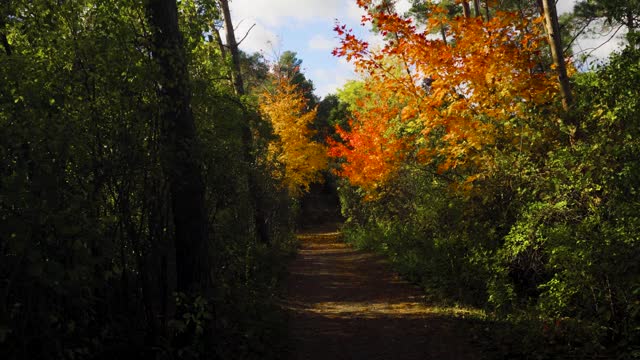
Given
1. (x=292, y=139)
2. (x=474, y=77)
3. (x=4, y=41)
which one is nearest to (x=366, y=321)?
(x=474, y=77)

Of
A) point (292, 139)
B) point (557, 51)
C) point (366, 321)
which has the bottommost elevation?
point (366, 321)

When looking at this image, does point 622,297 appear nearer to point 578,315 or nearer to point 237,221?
point 578,315

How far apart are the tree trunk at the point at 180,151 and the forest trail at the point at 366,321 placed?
234 cm

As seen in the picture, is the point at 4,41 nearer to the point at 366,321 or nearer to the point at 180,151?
the point at 180,151

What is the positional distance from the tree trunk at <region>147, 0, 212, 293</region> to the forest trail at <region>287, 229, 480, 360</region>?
7.67 feet

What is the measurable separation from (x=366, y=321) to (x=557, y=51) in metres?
6.13

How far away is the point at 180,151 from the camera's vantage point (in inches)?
231

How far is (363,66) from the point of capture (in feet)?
33.2

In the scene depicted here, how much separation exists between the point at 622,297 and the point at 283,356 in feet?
15.6

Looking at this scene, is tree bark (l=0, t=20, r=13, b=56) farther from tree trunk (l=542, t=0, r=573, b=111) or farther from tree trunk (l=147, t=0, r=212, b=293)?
tree trunk (l=542, t=0, r=573, b=111)

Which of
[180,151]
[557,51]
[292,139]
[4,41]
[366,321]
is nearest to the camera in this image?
[4,41]

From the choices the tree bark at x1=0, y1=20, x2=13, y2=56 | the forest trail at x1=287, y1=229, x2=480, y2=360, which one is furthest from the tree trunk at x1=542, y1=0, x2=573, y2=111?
the tree bark at x1=0, y1=20, x2=13, y2=56

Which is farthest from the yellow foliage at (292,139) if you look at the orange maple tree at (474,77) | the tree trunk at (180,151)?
the tree trunk at (180,151)

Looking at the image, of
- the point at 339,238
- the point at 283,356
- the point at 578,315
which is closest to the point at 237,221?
the point at 283,356
